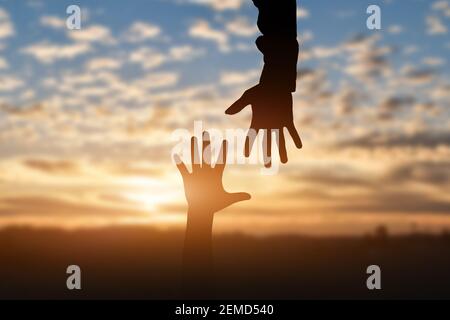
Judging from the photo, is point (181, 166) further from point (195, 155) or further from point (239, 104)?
point (239, 104)

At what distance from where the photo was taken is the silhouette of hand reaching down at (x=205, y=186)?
274 inches

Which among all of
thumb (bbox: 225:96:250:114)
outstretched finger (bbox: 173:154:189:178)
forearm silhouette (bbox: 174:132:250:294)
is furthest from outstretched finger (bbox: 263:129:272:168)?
outstretched finger (bbox: 173:154:189:178)

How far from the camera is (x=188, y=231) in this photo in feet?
23.0

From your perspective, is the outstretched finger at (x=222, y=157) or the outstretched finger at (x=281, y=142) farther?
the outstretched finger at (x=222, y=157)

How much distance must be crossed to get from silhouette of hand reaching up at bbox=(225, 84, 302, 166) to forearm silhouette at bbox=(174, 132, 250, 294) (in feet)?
1.64

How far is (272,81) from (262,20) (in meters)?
0.71

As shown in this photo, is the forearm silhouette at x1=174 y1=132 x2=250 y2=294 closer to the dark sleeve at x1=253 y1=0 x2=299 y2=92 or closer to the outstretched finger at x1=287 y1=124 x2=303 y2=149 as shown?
the outstretched finger at x1=287 y1=124 x2=303 y2=149

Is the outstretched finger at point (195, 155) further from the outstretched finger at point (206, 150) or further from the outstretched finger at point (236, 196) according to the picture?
the outstretched finger at point (236, 196)

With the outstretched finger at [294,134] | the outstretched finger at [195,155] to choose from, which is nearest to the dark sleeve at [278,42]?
the outstretched finger at [294,134]

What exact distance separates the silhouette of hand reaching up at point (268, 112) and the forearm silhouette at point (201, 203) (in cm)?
50

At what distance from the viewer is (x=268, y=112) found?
678 cm

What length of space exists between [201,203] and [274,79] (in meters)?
1.71
